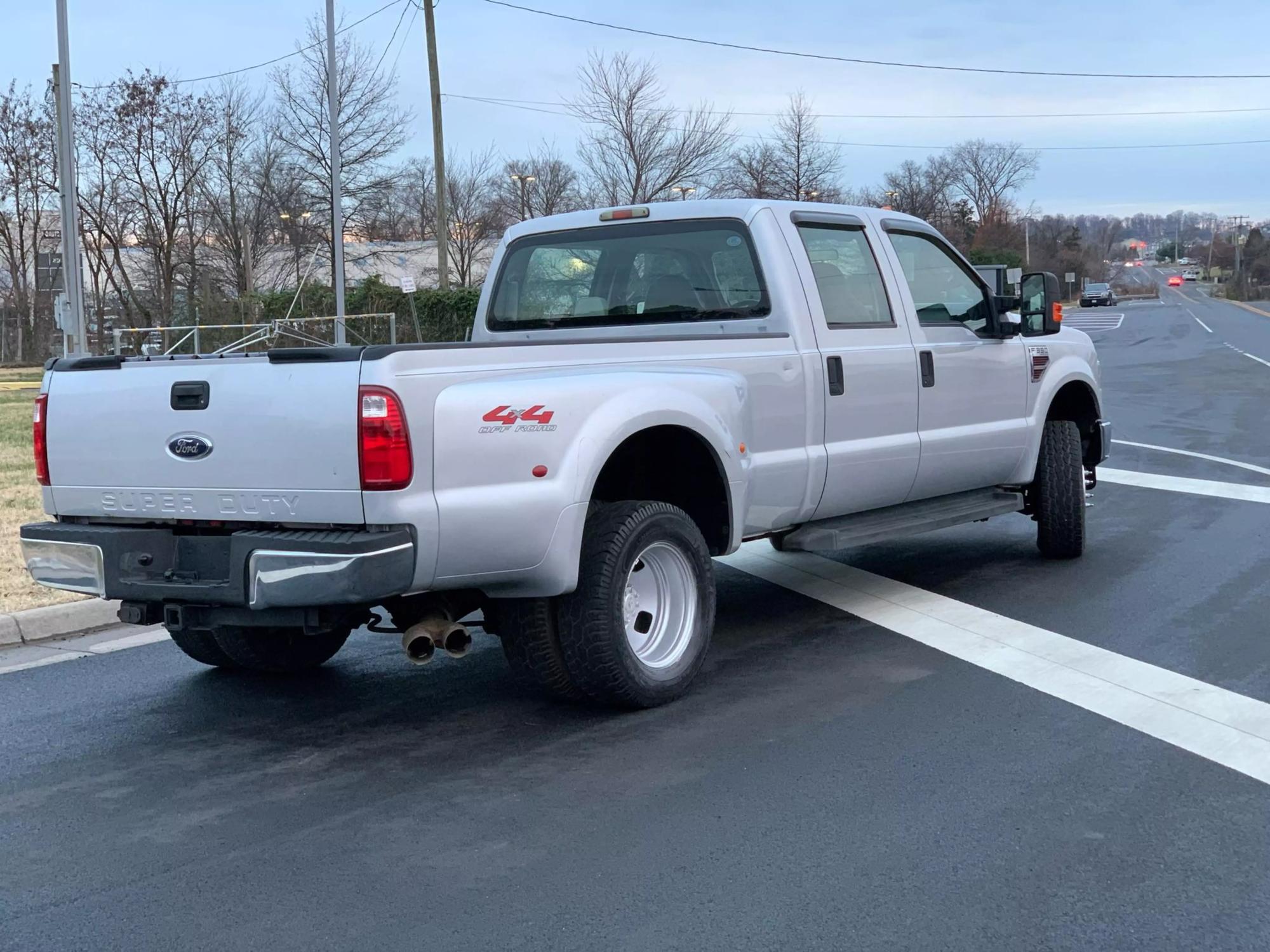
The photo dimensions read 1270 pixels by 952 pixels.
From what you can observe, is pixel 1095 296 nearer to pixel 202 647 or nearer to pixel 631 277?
pixel 631 277

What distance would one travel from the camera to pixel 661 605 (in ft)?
18.0

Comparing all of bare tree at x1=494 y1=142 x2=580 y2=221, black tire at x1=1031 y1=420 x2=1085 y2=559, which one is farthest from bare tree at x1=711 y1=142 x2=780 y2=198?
black tire at x1=1031 y1=420 x2=1085 y2=559

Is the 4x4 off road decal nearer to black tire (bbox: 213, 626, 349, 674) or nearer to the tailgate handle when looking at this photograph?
the tailgate handle

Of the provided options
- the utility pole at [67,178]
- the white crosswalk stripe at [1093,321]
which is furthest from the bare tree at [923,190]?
the utility pole at [67,178]

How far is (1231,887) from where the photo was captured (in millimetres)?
3570

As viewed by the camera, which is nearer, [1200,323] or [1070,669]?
[1070,669]

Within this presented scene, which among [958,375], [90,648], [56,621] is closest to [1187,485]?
[958,375]

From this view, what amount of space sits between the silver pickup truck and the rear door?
0.05 ft

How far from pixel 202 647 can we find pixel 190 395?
1.67 meters

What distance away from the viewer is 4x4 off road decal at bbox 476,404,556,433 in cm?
455

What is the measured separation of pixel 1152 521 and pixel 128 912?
7695 millimetres

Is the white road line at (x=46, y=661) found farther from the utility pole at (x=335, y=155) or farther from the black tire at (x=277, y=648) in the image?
the utility pole at (x=335, y=155)

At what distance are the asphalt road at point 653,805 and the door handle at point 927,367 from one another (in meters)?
1.28

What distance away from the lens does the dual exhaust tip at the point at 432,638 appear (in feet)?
15.7
